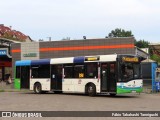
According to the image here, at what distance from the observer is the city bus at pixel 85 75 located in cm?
2484

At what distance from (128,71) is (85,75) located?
325cm

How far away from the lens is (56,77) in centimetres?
2912

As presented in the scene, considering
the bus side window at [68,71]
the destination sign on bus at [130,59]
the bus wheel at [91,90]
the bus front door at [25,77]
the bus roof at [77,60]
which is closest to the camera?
the destination sign on bus at [130,59]

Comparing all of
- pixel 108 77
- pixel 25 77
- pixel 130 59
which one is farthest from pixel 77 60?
pixel 25 77

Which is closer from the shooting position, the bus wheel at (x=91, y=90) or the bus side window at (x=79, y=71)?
the bus wheel at (x=91, y=90)

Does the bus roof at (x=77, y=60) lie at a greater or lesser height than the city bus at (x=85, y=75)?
greater

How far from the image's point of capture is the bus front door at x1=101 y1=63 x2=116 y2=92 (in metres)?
24.9

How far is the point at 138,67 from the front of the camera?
2566 cm

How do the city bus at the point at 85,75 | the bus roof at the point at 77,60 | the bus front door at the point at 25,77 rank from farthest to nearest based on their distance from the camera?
the bus front door at the point at 25,77 < the bus roof at the point at 77,60 < the city bus at the point at 85,75

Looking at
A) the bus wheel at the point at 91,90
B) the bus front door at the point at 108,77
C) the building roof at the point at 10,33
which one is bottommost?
the bus wheel at the point at 91,90

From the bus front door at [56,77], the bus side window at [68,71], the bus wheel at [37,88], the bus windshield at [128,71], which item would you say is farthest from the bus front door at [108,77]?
the bus wheel at [37,88]

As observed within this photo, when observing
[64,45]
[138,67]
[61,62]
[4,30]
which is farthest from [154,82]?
[4,30]

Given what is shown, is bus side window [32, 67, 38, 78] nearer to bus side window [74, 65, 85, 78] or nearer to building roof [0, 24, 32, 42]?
bus side window [74, 65, 85, 78]

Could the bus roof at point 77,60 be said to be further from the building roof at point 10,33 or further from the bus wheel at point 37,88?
the building roof at point 10,33
